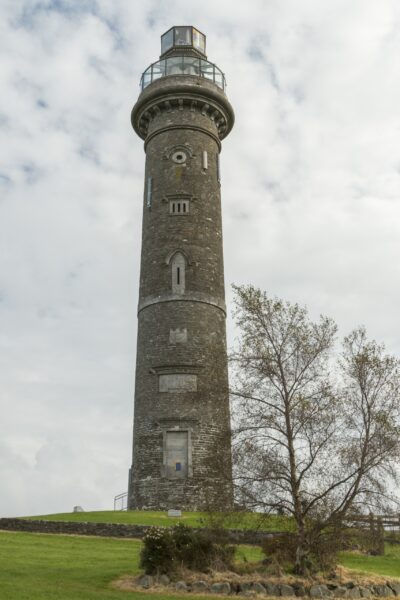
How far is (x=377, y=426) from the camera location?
18.7 m

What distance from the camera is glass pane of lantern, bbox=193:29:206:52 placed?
42.2 m

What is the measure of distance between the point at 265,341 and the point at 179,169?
1876cm

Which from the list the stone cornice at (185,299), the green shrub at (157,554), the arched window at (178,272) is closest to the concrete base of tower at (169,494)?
the stone cornice at (185,299)

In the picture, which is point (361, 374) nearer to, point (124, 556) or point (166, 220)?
point (124, 556)

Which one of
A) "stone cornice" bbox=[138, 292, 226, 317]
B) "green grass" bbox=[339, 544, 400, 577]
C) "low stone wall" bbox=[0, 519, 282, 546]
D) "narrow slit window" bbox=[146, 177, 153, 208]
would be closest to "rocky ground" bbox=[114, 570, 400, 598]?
"green grass" bbox=[339, 544, 400, 577]

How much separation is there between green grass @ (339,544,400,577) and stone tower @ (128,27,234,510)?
6.62 metres

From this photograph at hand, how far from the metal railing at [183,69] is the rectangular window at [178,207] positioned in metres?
8.15

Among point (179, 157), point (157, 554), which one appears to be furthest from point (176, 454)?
point (179, 157)

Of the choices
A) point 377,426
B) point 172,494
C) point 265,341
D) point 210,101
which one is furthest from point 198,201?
point 377,426

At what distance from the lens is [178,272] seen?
112 feet

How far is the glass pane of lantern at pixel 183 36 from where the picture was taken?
41812 mm

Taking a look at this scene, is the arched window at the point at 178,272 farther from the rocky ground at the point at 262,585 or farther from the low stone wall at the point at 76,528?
the rocky ground at the point at 262,585

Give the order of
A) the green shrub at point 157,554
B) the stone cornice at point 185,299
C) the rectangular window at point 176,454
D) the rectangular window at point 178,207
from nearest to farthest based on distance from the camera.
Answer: the green shrub at point 157,554, the rectangular window at point 176,454, the stone cornice at point 185,299, the rectangular window at point 178,207

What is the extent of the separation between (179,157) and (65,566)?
23.9 meters
